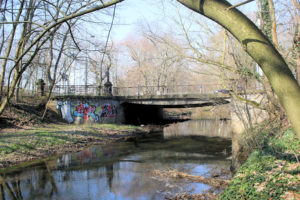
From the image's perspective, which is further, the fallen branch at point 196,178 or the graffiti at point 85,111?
the graffiti at point 85,111

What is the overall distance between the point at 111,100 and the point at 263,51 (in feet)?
97.9

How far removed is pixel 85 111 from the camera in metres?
27.7

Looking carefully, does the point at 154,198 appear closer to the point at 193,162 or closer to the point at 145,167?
the point at 145,167

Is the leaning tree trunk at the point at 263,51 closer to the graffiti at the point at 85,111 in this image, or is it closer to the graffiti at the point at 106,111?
the graffiti at the point at 85,111

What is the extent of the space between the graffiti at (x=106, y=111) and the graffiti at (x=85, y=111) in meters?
0.77

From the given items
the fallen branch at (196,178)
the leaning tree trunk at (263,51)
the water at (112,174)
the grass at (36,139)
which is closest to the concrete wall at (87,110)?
the grass at (36,139)

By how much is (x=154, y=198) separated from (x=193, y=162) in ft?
19.2

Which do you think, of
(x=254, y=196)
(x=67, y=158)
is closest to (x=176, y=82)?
(x=67, y=158)

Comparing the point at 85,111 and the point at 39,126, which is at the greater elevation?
the point at 85,111

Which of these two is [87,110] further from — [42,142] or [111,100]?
[42,142]

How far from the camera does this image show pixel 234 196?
244 inches

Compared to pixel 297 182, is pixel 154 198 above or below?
below

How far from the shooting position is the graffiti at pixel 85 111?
27297mm

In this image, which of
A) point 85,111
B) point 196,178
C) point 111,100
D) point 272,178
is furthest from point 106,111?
point 272,178
